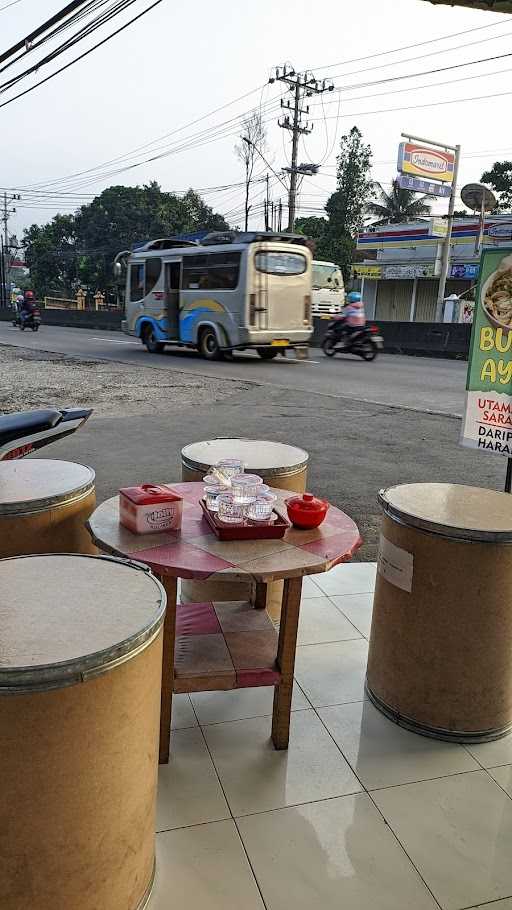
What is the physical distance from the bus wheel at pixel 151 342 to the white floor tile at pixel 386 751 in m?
16.7

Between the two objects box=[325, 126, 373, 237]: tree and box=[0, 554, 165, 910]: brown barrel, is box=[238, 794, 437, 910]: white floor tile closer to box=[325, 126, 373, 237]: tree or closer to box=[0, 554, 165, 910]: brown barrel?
box=[0, 554, 165, 910]: brown barrel

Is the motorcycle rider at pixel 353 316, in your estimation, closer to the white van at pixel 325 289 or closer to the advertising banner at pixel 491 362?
the white van at pixel 325 289

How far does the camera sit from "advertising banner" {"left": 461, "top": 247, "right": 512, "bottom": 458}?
2975mm

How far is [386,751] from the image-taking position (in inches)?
97.0

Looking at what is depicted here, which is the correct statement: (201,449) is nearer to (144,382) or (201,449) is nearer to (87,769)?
(87,769)

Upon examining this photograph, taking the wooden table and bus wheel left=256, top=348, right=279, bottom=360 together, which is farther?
bus wheel left=256, top=348, right=279, bottom=360

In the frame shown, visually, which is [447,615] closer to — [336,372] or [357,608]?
[357,608]

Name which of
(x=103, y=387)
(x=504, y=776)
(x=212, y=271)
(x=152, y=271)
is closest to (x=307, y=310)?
(x=212, y=271)

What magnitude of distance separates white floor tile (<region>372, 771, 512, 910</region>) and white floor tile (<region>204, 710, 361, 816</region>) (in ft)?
0.63

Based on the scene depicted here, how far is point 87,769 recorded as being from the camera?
1429 millimetres

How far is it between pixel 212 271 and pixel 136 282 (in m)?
3.60

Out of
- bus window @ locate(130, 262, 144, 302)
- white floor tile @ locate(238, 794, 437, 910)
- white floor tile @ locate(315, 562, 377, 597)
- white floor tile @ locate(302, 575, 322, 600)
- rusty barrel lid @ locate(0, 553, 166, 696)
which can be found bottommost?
white floor tile @ locate(238, 794, 437, 910)

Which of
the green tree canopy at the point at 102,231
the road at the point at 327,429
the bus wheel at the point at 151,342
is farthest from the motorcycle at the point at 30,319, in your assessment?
the green tree canopy at the point at 102,231

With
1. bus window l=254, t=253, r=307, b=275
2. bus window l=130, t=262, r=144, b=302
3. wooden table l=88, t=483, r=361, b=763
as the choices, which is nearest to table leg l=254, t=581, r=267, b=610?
wooden table l=88, t=483, r=361, b=763
